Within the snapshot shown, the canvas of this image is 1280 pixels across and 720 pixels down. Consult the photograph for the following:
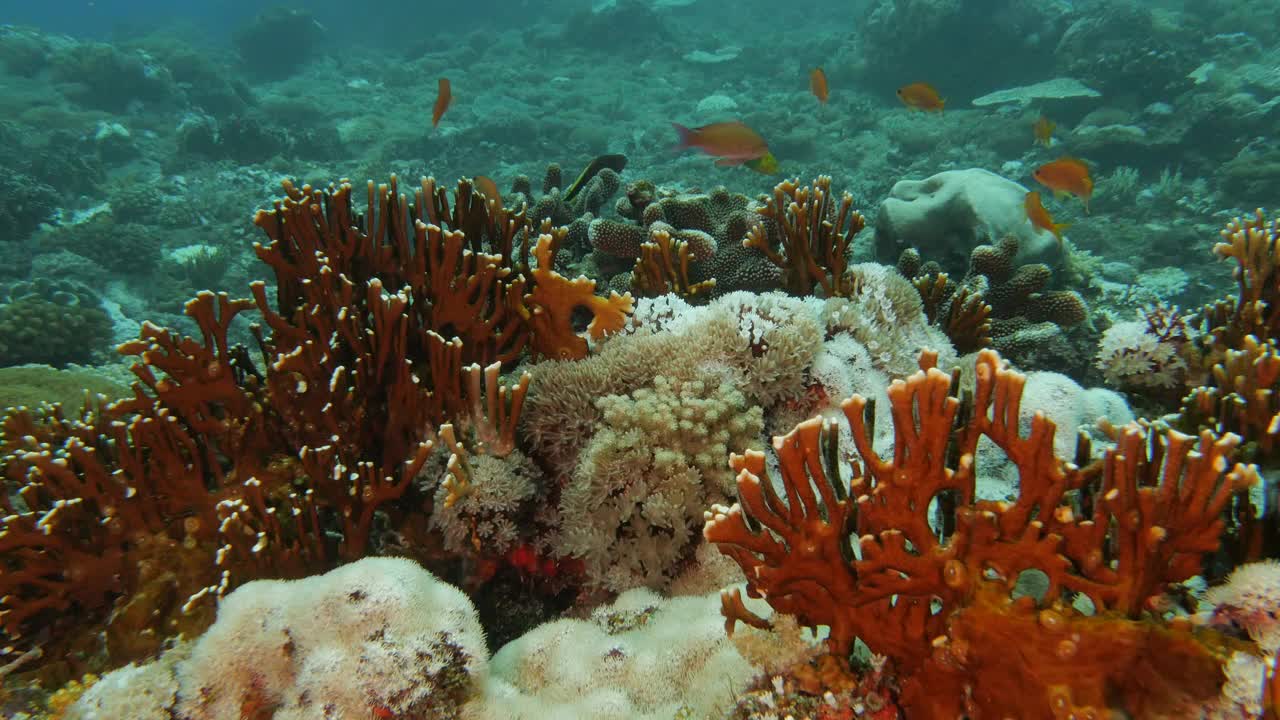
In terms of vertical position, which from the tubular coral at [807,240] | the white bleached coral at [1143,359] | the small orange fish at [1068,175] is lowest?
the white bleached coral at [1143,359]

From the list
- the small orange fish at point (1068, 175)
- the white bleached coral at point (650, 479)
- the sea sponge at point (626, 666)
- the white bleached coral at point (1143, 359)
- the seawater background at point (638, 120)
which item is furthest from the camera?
the seawater background at point (638, 120)

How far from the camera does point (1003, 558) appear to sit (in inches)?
69.2

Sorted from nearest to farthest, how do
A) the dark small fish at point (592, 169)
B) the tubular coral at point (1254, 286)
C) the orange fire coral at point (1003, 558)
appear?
the orange fire coral at point (1003, 558) < the tubular coral at point (1254, 286) < the dark small fish at point (592, 169)

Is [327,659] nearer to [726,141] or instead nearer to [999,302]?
[726,141]

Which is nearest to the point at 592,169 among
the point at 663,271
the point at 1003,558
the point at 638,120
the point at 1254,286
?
the point at 663,271

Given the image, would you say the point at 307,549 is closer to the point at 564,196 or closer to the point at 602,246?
the point at 602,246

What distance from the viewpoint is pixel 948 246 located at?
741 cm

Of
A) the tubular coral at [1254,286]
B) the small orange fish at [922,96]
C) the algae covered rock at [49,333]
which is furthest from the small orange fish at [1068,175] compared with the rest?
the algae covered rock at [49,333]

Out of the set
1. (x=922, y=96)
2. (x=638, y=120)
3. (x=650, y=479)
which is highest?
(x=638, y=120)

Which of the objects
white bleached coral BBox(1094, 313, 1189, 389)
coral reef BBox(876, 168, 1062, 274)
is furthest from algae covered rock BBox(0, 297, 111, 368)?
white bleached coral BBox(1094, 313, 1189, 389)

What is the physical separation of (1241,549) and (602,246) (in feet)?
14.4

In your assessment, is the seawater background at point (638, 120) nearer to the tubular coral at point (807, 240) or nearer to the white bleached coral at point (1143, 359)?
the tubular coral at point (807, 240)

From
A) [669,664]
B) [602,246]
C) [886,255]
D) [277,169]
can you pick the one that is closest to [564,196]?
[602,246]

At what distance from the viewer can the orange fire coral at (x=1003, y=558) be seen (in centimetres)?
157
